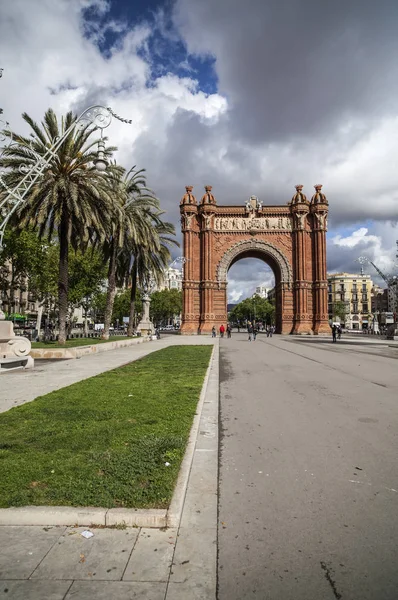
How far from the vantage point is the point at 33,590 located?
7.73ft

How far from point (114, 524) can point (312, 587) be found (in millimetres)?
1456

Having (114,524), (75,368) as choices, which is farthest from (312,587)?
(75,368)

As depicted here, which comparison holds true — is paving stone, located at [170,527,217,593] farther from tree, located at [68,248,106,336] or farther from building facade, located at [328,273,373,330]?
building facade, located at [328,273,373,330]

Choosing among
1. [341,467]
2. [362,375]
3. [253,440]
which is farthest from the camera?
[362,375]

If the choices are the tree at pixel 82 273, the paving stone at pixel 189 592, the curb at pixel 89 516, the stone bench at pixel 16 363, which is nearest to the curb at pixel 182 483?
the curb at pixel 89 516

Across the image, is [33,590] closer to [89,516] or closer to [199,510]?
[89,516]

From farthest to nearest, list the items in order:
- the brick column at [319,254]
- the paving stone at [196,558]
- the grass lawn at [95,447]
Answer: the brick column at [319,254]
the grass lawn at [95,447]
the paving stone at [196,558]

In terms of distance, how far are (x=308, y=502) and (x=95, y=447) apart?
7.69 ft

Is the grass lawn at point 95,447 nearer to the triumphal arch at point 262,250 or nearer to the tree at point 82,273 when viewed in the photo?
the tree at point 82,273

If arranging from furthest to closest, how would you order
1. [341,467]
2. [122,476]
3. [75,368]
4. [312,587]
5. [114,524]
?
[75,368] → [341,467] → [122,476] → [114,524] → [312,587]

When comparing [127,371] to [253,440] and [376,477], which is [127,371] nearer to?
[253,440]

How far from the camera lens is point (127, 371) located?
11.9 metres

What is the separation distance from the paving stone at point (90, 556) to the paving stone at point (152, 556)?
0.05 metres

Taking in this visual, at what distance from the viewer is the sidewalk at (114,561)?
2354 millimetres
